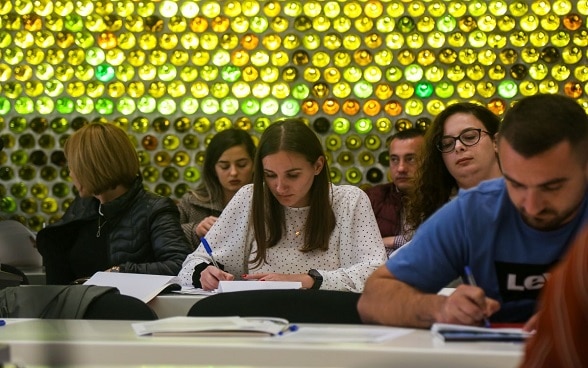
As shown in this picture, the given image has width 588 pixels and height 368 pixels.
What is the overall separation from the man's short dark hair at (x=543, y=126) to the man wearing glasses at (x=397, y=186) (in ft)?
7.24

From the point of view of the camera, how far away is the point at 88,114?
543 centimetres

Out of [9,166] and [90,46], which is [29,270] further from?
[90,46]

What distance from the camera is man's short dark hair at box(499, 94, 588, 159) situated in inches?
88.9

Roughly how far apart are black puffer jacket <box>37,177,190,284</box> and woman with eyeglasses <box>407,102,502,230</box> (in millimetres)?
1007

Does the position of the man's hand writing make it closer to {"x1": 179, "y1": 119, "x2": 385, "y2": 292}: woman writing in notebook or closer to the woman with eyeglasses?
{"x1": 179, "y1": 119, "x2": 385, "y2": 292}: woman writing in notebook

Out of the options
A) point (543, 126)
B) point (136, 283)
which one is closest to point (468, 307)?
point (543, 126)

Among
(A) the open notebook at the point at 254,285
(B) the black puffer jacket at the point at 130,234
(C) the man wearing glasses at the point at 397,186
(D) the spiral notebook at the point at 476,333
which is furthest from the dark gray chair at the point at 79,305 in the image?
(C) the man wearing glasses at the point at 397,186

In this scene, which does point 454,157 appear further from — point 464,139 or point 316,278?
point 316,278

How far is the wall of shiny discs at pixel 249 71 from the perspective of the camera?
5.28m

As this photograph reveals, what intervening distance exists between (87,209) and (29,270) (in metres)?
0.83

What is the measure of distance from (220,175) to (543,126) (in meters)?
2.80

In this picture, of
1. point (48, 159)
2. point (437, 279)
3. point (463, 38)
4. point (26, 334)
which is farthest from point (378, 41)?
point (26, 334)

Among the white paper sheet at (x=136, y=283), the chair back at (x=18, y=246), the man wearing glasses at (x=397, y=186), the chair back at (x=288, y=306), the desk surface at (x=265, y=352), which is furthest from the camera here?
the chair back at (x=18, y=246)

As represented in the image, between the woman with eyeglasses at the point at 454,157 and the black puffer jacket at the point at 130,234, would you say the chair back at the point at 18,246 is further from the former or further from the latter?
the woman with eyeglasses at the point at 454,157
